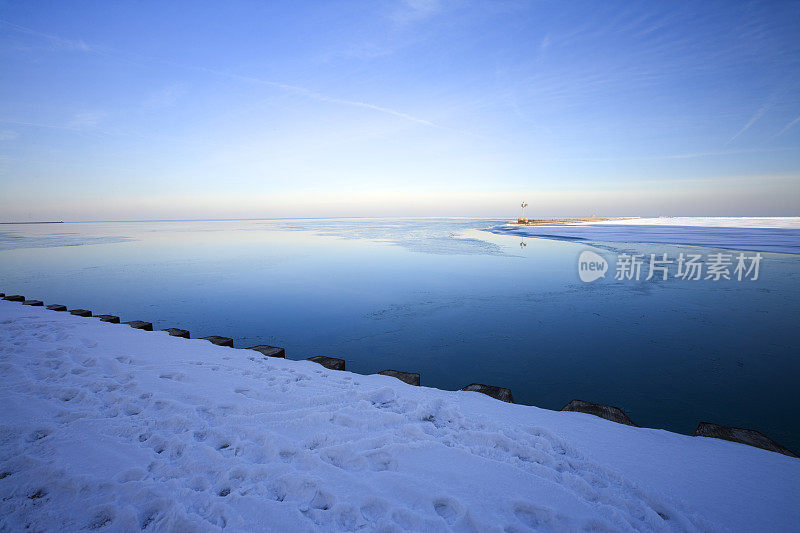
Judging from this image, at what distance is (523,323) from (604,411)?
156 inches

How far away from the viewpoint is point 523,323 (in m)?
6.87

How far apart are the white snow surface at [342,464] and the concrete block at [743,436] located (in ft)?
0.33

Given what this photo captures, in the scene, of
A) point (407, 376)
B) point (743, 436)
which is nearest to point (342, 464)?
point (407, 376)

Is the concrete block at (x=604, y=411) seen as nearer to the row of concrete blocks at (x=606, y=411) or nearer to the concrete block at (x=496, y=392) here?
the row of concrete blocks at (x=606, y=411)

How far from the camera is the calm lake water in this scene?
428 centimetres

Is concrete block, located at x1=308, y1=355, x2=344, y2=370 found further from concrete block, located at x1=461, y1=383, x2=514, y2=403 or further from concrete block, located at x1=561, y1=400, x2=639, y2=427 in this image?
concrete block, located at x1=561, y1=400, x2=639, y2=427

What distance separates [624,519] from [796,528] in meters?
0.94

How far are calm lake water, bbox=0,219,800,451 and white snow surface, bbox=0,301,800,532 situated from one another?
160 centimetres

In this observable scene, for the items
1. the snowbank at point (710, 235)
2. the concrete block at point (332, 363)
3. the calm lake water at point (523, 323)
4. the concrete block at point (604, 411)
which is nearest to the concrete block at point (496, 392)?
the concrete block at point (604, 411)

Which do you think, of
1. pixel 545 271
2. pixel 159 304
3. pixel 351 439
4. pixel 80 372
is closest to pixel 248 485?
pixel 351 439

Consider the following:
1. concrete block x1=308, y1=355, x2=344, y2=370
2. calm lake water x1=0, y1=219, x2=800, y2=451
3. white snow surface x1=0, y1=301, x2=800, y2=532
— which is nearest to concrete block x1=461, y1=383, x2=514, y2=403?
white snow surface x1=0, y1=301, x2=800, y2=532

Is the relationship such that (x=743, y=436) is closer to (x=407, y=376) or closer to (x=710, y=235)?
(x=407, y=376)

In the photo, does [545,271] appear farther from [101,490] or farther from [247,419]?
[101,490]

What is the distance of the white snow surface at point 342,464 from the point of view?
5.93 feet
